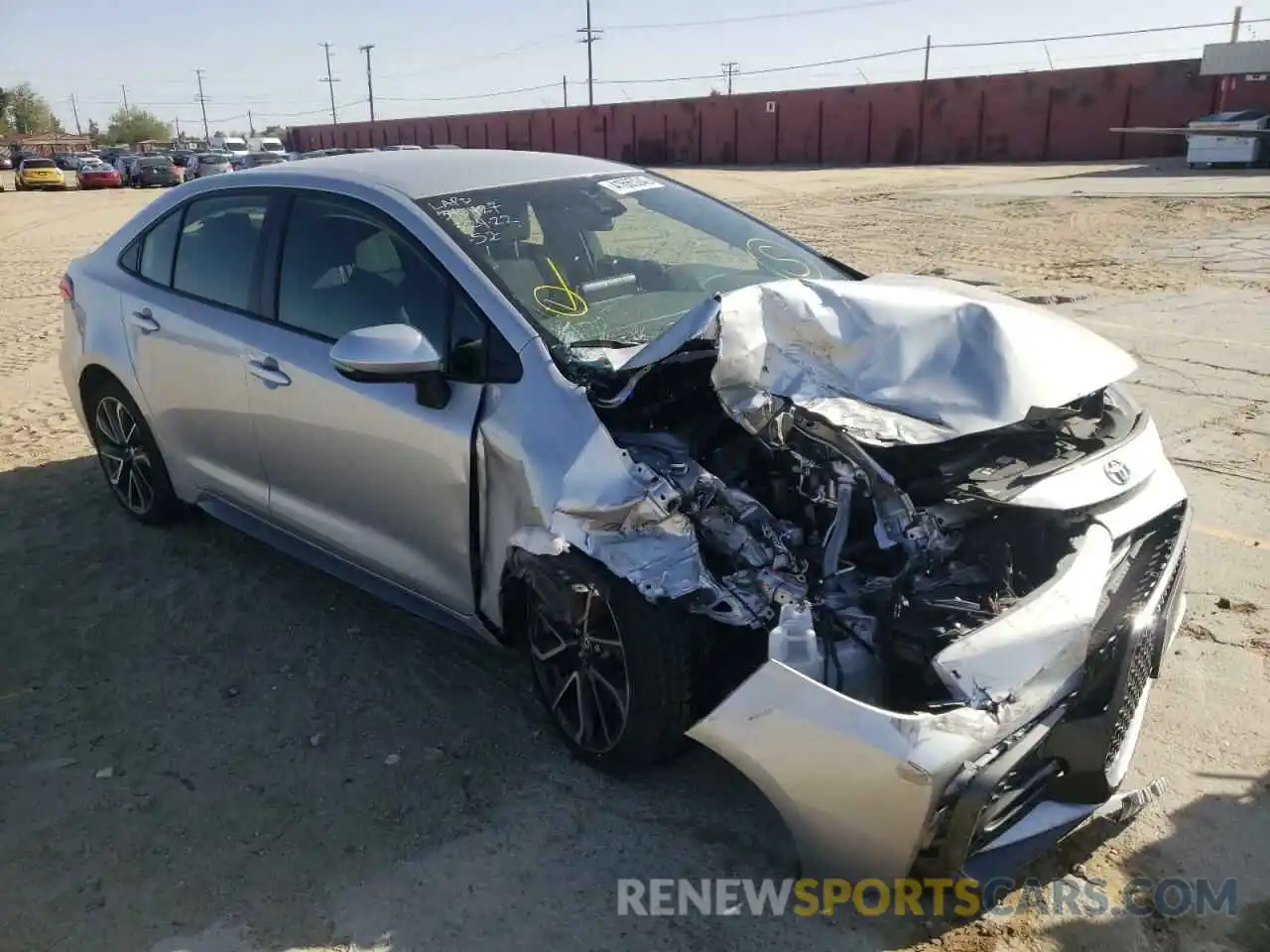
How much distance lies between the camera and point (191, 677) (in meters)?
3.80

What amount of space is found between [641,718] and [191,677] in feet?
6.15

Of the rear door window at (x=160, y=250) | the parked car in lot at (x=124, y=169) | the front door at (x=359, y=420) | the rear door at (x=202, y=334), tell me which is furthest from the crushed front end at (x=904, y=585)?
the parked car in lot at (x=124, y=169)

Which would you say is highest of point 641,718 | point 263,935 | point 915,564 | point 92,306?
point 92,306

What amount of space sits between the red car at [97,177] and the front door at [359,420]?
39.0 metres

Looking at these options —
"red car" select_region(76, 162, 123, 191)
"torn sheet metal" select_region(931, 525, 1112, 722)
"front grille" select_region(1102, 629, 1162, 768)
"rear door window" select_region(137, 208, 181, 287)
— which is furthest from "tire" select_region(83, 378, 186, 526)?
"red car" select_region(76, 162, 123, 191)

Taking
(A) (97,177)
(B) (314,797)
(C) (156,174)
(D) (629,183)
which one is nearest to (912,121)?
(C) (156,174)

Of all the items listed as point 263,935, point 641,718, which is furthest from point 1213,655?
point 263,935

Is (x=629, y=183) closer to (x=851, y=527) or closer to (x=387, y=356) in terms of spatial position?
(x=387, y=356)

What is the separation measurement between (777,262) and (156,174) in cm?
3841

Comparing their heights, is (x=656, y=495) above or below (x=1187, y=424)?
above

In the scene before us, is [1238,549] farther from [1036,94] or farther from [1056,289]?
[1036,94]

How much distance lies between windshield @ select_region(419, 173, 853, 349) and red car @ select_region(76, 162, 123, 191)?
39.3 metres

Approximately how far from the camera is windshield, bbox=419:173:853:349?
3.32 meters

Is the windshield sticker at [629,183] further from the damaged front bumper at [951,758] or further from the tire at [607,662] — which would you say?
the damaged front bumper at [951,758]
